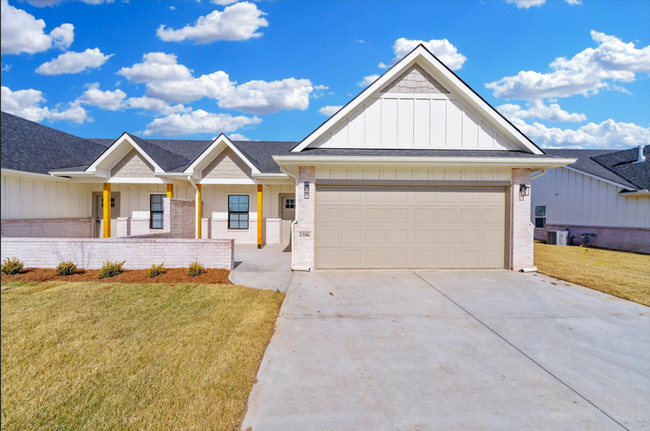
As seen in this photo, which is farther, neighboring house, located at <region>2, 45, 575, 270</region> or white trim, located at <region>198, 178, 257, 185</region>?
white trim, located at <region>198, 178, 257, 185</region>

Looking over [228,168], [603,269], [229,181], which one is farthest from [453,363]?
[228,168]

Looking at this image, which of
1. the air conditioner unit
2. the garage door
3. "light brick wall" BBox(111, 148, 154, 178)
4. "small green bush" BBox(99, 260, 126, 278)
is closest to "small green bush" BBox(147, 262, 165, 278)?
"small green bush" BBox(99, 260, 126, 278)

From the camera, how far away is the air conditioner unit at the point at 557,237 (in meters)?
17.0

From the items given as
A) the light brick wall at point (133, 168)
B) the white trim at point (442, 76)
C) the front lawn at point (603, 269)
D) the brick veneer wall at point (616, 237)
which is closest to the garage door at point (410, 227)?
the white trim at point (442, 76)

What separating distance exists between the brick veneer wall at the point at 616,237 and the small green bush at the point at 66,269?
67.2 ft

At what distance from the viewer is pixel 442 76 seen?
9.75 meters

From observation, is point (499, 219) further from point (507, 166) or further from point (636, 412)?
point (636, 412)

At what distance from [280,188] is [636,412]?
1374 cm

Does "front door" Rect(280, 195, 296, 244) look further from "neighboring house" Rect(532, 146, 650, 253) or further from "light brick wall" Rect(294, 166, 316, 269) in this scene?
"neighboring house" Rect(532, 146, 650, 253)

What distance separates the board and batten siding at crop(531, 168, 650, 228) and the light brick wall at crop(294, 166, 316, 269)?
48.7 ft

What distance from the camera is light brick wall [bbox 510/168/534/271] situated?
9.48 meters

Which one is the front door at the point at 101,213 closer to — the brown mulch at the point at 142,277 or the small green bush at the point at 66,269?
the brown mulch at the point at 142,277

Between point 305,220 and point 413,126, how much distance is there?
426 cm

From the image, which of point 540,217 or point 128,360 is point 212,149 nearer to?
point 128,360
